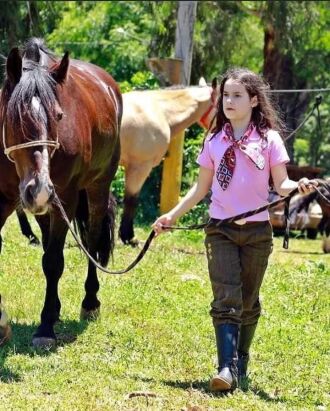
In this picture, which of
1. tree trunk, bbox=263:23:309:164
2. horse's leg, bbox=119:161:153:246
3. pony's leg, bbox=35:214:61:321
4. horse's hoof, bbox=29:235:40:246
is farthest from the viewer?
tree trunk, bbox=263:23:309:164

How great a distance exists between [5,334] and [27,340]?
0.68 ft

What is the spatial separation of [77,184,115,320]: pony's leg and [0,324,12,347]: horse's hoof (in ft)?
3.62

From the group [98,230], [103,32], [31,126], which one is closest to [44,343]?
[31,126]

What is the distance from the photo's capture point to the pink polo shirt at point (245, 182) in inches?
191

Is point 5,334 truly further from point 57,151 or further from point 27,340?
point 57,151

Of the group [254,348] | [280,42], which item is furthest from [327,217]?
[254,348]

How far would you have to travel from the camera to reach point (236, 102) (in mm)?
4883

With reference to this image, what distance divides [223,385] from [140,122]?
6.33 metres

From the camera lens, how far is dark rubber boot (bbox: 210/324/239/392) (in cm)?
468

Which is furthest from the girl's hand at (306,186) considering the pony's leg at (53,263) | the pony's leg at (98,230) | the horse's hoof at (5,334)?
the pony's leg at (98,230)

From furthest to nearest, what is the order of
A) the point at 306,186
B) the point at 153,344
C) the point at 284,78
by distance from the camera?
the point at 284,78 < the point at 153,344 < the point at 306,186

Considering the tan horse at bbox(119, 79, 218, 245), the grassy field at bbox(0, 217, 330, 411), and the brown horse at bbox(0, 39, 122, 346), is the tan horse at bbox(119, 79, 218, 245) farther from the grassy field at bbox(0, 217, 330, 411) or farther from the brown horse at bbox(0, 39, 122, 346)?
the brown horse at bbox(0, 39, 122, 346)

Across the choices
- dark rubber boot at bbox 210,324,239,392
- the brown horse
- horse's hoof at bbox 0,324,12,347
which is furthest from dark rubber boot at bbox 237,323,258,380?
horse's hoof at bbox 0,324,12,347

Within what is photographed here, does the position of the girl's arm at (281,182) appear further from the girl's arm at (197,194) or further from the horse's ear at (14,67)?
the horse's ear at (14,67)
